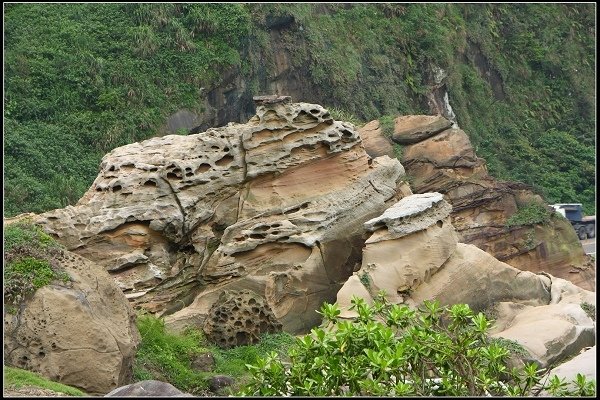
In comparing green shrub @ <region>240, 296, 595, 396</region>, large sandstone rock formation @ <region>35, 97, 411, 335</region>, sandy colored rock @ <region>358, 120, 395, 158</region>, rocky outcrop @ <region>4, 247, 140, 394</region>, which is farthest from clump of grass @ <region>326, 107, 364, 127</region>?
green shrub @ <region>240, 296, 595, 396</region>

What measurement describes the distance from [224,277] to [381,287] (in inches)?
92.7

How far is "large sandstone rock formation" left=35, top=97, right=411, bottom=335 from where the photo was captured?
53.1 ft

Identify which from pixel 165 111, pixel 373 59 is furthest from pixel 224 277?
pixel 373 59

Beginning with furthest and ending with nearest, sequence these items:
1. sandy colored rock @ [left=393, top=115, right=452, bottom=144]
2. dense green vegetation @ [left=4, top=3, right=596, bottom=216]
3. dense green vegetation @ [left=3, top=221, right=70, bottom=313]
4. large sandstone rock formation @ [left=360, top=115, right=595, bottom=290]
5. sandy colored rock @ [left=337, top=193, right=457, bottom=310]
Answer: dense green vegetation @ [left=4, top=3, right=596, bottom=216] < sandy colored rock @ [left=393, top=115, right=452, bottom=144] < large sandstone rock formation @ [left=360, top=115, right=595, bottom=290] < sandy colored rock @ [left=337, top=193, right=457, bottom=310] < dense green vegetation @ [left=3, top=221, right=70, bottom=313]

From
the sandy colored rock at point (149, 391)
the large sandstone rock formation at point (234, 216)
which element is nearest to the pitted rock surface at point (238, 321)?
the large sandstone rock formation at point (234, 216)

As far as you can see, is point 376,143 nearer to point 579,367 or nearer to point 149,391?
point 579,367

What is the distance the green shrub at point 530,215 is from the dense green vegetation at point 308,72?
527 cm

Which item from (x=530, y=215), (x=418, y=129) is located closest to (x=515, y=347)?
(x=530, y=215)

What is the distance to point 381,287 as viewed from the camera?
52.0ft

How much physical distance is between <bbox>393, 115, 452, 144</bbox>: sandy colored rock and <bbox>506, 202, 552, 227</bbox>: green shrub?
9.15ft

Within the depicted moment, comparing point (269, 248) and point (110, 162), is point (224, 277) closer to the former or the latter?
point (269, 248)

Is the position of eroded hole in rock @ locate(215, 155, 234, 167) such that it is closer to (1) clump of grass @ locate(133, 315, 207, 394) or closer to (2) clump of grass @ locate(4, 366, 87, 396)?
(1) clump of grass @ locate(133, 315, 207, 394)

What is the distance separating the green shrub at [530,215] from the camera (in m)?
24.8

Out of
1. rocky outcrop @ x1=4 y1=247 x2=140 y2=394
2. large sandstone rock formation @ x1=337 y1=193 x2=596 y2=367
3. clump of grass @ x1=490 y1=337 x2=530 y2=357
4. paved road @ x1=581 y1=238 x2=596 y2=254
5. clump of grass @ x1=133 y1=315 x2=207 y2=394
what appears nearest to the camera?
rocky outcrop @ x1=4 y1=247 x2=140 y2=394
